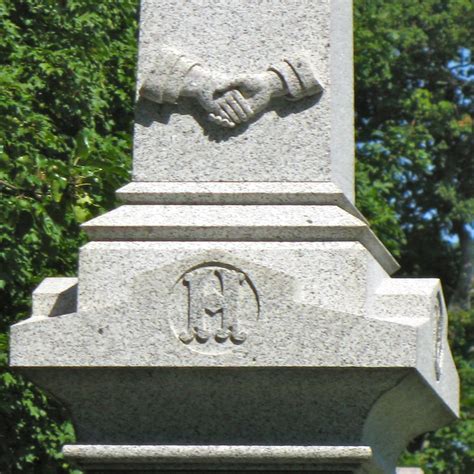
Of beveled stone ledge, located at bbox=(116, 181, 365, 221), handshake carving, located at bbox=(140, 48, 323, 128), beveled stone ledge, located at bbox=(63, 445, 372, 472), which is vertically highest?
handshake carving, located at bbox=(140, 48, 323, 128)

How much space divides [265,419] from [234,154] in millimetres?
1029

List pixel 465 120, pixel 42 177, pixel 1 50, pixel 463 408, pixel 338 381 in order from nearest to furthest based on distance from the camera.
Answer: pixel 338 381 < pixel 42 177 < pixel 1 50 < pixel 463 408 < pixel 465 120

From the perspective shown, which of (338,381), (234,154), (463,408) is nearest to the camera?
(338,381)

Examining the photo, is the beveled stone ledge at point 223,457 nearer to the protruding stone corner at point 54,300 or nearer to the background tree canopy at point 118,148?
the protruding stone corner at point 54,300

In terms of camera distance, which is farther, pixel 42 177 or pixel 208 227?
pixel 42 177

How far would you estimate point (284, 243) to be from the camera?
21.0 feet

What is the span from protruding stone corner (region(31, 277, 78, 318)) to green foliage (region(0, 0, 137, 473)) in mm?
1993

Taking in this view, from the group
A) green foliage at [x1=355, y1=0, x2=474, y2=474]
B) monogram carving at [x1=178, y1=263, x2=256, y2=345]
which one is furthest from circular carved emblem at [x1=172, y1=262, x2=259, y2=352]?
green foliage at [x1=355, y1=0, x2=474, y2=474]

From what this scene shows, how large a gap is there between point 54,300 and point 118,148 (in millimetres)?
5918

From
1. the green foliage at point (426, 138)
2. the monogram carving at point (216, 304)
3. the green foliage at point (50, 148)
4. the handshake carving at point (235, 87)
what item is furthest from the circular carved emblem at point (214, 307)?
the green foliage at point (426, 138)

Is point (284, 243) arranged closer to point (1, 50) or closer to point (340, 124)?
point (340, 124)

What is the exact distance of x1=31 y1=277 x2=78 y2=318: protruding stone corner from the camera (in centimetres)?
661

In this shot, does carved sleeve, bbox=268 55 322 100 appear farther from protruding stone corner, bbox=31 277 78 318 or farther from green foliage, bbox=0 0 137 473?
green foliage, bbox=0 0 137 473

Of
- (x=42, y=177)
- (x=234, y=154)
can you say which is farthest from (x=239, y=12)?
(x=42, y=177)
